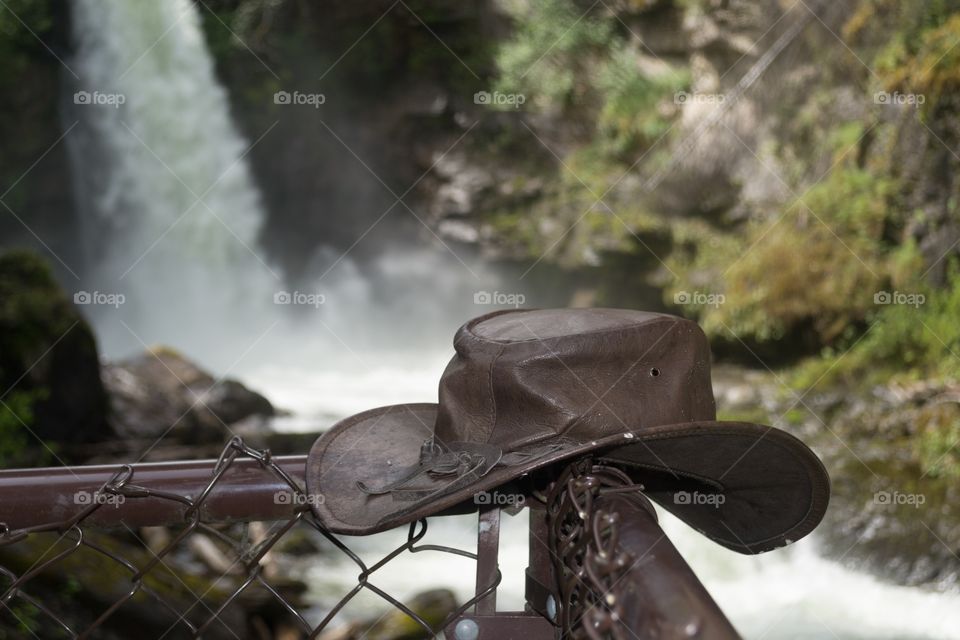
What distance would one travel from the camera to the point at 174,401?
278 inches

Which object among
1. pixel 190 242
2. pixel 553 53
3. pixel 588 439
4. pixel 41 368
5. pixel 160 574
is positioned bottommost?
pixel 588 439

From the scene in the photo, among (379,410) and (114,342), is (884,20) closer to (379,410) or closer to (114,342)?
(379,410)

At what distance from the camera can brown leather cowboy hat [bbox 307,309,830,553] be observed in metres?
0.90

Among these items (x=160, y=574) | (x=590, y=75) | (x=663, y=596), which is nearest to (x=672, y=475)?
(x=663, y=596)

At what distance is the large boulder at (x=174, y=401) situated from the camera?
6656mm

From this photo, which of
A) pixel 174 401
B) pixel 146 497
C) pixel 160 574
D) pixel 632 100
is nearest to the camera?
pixel 146 497

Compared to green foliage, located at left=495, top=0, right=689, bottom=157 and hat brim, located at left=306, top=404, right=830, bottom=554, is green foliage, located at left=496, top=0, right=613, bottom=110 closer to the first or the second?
green foliage, located at left=495, top=0, right=689, bottom=157

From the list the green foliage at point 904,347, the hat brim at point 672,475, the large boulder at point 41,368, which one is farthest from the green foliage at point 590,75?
the hat brim at point 672,475

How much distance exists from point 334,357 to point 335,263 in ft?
4.66

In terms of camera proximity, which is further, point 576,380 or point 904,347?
point 904,347

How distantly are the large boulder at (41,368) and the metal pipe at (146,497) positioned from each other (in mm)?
5171

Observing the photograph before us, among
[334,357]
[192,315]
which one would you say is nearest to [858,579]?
[334,357]

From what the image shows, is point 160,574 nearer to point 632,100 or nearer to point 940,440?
point 940,440

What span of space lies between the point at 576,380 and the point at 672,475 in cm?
19
